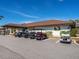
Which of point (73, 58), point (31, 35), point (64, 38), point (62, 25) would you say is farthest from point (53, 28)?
point (73, 58)

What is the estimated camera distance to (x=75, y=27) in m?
38.3

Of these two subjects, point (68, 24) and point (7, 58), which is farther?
point (68, 24)

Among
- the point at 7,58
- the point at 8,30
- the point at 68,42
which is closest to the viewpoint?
the point at 7,58

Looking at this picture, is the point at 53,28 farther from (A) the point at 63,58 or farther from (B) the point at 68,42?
(A) the point at 63,58

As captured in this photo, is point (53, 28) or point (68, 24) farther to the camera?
point (53, 28)

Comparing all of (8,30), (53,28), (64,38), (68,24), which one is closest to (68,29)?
(68,24)

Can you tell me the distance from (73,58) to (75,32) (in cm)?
Answer: 2481

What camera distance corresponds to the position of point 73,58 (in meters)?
11.5

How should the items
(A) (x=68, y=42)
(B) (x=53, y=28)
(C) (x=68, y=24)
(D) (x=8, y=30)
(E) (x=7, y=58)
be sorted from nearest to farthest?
1. (E) (x=7, y=58)
2. (A) (x=68, y=42)
3. (C) (x=68, y=24)
4. (B) (x=53, y=28)
5. (D) (x=8, y=30)

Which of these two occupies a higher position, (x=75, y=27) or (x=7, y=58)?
(x=75, y=27)

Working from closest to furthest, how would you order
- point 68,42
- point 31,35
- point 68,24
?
1. point 68,42
2. point 31,35
3. point 68,24

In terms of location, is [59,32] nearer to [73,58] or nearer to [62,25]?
[62,25]

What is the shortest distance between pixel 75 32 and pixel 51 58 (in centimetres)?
2530

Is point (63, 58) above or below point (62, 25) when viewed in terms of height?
below
